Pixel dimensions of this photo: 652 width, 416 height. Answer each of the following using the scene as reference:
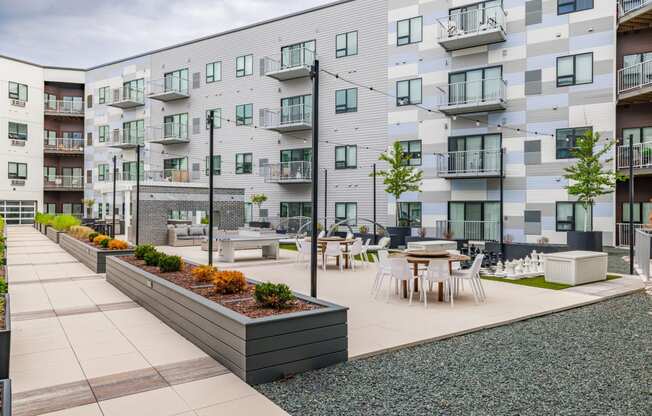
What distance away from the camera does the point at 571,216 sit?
67.2 ft

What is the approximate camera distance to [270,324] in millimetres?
4863

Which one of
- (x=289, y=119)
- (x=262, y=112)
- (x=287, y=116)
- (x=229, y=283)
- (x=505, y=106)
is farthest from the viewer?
(x=262, y=112)

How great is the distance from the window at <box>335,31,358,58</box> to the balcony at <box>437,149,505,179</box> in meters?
8.29

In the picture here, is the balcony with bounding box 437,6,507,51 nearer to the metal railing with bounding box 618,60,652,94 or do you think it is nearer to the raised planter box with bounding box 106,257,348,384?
the metal railing with bounding box 618,60,652,94

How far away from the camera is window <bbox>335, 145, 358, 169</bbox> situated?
87.0ft

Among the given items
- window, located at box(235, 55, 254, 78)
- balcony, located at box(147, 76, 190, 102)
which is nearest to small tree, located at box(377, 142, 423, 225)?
window, located at box(235, 55, 254, 78)

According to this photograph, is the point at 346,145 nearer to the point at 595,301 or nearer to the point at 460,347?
the point at 595,301

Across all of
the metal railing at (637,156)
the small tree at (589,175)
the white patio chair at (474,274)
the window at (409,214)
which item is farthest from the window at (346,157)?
the white patio chair at (474,274)

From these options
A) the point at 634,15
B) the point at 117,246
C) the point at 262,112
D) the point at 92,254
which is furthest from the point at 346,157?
the point at 92,254

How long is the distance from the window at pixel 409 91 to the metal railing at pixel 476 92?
167cm

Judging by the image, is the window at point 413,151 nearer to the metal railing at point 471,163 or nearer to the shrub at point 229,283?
the metal railing at point 471,163

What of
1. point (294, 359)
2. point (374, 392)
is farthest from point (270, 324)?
point (374, 392)

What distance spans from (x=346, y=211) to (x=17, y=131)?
28.7m

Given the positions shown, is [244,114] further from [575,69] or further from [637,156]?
[637,156]
